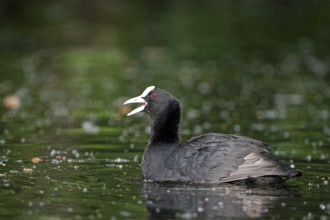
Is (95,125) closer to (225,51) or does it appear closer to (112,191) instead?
(112,191)

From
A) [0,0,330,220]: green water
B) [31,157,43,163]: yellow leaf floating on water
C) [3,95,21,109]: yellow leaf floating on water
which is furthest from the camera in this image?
[3,95,21,109]: yellow leaf floating on water

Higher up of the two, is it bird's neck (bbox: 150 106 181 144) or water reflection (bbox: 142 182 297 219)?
bird's neck (bbox: 150 106 181 144)

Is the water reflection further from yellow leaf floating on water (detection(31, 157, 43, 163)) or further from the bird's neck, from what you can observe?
yellow leaf floating on water (detection(31, 157, 43, 163))

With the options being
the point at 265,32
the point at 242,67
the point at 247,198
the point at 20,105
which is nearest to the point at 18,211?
the point at 247,198

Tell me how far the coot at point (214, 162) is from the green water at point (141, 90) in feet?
0.83

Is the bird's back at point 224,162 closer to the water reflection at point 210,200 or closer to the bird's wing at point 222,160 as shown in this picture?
the bird's wing at point 222,160

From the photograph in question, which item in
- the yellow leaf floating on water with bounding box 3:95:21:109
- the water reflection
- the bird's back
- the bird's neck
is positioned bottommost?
the water reflection

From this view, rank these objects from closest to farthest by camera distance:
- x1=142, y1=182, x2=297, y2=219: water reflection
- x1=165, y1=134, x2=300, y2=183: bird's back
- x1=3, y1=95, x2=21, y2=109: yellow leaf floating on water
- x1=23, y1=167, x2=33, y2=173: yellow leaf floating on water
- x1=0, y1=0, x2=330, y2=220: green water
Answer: x1=142, y1=182, x2=297, y2=219: water reflection, x1=0, y1=0, x2=330, y2=220: green water, x1=165, y1=134, x2=300, y2=183: bird's back, x1=23, y1=167, x2=33, y2=173: yellow leaf floating on water, x1=3, y1=95, x2=21, y2=109: yellow leaf floating on water

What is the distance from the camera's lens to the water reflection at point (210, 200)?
11.5 m

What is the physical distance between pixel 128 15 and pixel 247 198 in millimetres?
31707

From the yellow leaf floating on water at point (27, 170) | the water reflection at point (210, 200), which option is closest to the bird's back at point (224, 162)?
the water reflection at point (210, 200)

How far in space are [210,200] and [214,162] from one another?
123cm

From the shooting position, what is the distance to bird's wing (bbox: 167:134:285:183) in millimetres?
13148

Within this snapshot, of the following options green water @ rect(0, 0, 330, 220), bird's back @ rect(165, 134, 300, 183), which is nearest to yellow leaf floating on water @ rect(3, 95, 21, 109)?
green water @ rect(0, 0, 330, 220)
